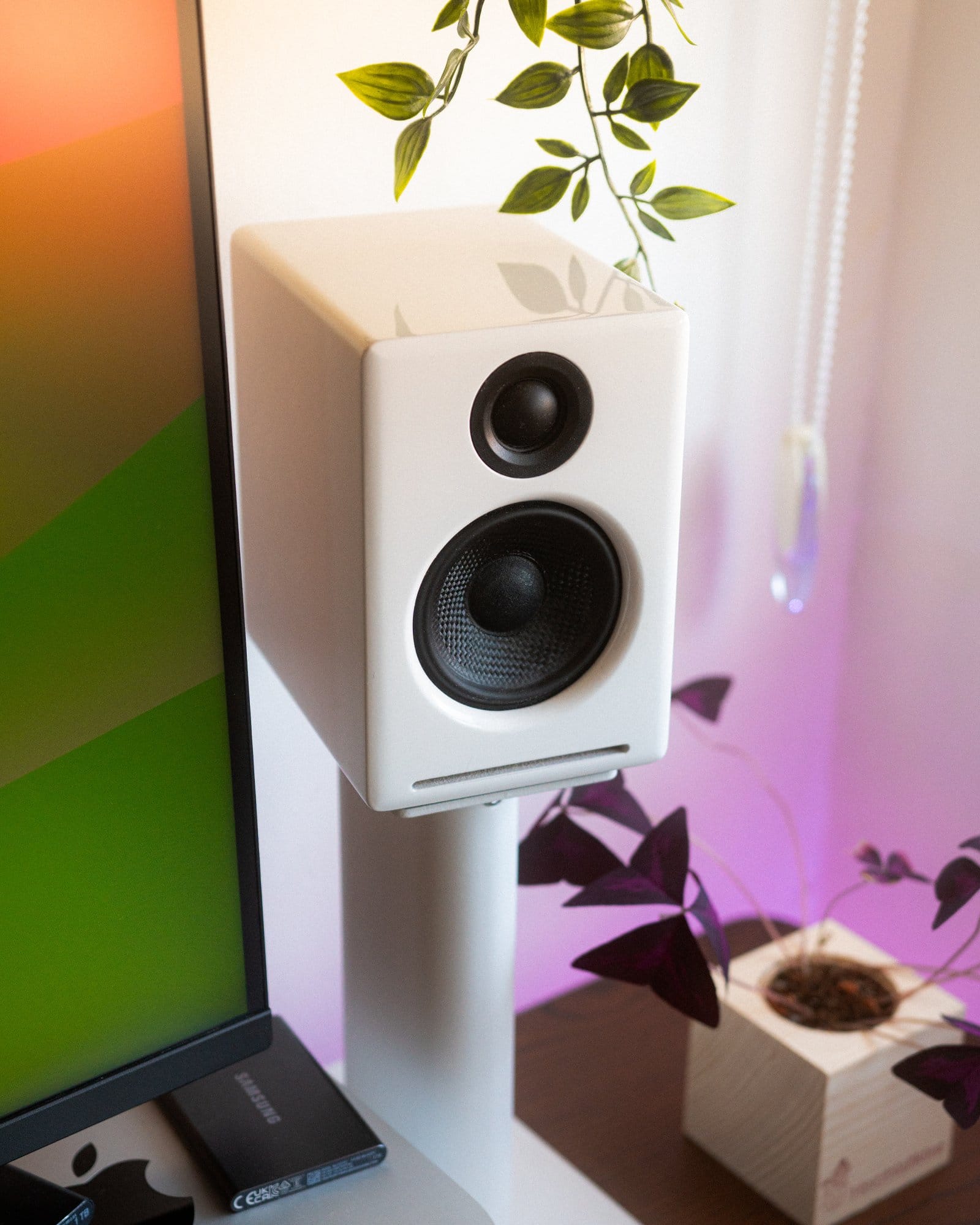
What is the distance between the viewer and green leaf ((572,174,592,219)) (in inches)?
33.1

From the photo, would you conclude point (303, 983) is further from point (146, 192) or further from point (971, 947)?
point (146, 192)

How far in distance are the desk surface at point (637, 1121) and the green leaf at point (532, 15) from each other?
816mm

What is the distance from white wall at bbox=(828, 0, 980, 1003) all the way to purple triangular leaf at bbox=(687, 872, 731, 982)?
448 millimetres

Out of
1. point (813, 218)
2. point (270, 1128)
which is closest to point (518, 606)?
point (270, 1128)

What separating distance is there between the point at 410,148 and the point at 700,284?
422 millimetres

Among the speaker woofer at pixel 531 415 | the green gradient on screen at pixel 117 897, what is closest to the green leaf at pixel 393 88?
the speaker woofer at pixel 531 415

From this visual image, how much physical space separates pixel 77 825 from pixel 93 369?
0.76 ft

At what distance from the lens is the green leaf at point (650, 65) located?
80 cm

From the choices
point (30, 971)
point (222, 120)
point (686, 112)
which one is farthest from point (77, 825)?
point (686, 112)

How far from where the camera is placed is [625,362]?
673mm

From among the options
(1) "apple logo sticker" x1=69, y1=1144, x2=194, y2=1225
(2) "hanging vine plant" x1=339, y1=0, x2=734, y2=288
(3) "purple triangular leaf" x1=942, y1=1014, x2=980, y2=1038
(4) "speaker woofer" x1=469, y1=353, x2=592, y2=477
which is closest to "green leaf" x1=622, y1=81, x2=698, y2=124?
(2) "hanging vine plant" x1=339, y1=0, x2=734, y2=288

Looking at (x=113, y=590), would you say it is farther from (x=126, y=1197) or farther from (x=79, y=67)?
(x=126, y=1197)

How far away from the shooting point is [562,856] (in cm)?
95

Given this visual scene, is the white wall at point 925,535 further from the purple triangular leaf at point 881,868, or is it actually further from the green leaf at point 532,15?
the green leaf at point 532,15
